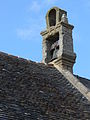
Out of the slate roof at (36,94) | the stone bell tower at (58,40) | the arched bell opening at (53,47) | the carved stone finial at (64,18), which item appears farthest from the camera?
the carved stone finial at (64,18)

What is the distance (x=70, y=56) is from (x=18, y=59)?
6.33ft

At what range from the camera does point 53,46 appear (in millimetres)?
13711

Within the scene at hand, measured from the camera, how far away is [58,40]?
13.5 meters

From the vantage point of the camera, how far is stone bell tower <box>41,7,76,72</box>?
12820 mm

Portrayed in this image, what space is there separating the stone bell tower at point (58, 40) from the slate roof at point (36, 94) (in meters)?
0.58

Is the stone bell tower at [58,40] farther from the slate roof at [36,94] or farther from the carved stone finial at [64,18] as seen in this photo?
the slate roof at [36,94]

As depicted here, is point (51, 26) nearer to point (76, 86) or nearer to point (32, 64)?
point (32, 64)

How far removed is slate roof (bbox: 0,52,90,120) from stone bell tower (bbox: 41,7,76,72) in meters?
0.58

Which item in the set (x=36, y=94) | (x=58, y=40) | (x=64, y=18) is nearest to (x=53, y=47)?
(x=58, y=40)

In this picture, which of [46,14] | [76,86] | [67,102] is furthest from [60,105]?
[46,14]

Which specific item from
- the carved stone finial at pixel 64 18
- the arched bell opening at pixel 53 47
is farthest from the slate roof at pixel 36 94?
the carved stone finial at pixel 64 18

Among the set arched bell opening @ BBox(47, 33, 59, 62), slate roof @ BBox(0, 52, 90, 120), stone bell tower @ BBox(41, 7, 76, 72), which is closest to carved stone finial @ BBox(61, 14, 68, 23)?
stone bell tower @ BBox(41, 7, 76, 72)

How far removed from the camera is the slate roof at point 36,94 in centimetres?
848

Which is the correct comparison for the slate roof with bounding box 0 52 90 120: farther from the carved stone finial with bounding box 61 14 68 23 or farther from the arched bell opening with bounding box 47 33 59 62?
the carved stone finial with bounding box 61 14 68 23
